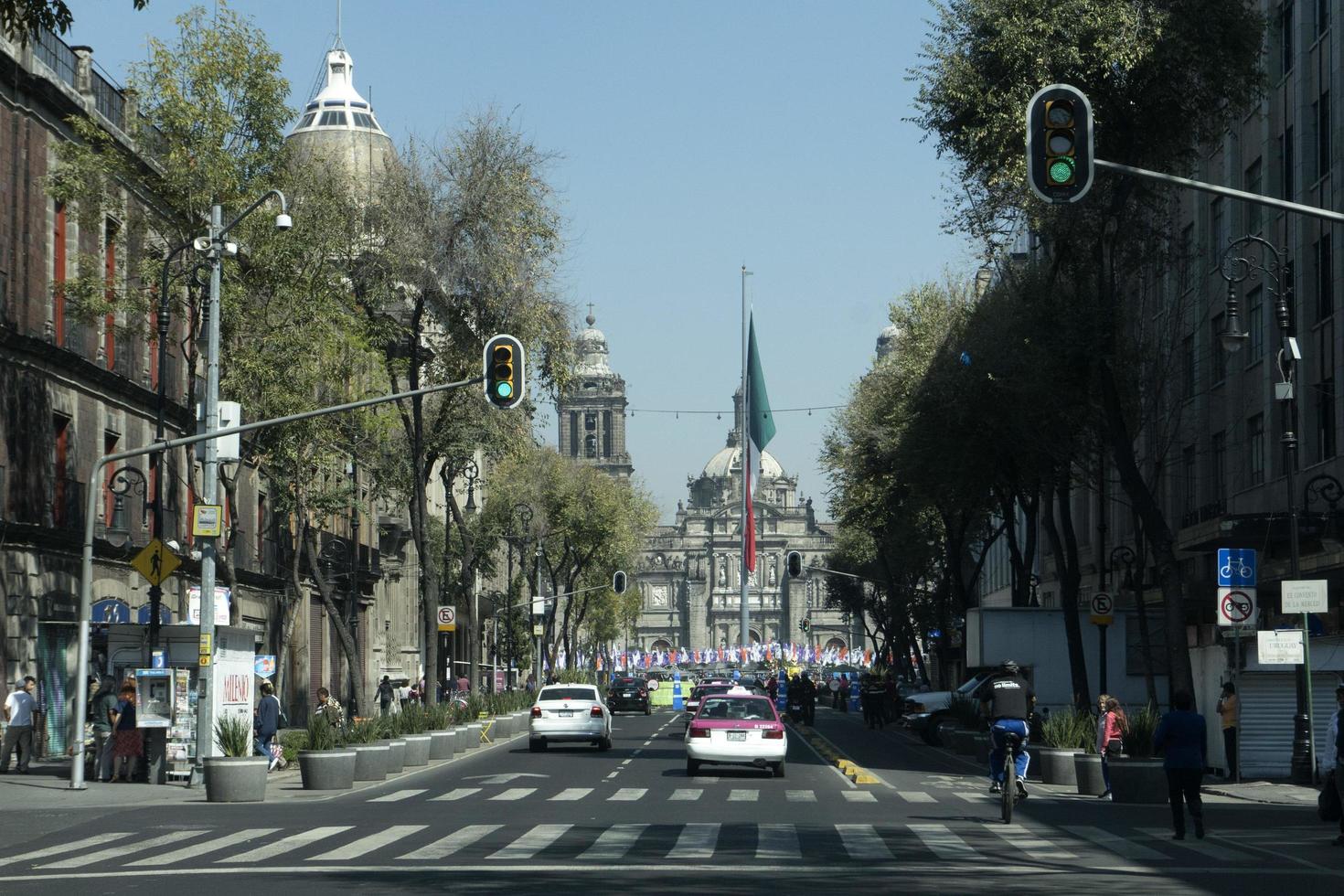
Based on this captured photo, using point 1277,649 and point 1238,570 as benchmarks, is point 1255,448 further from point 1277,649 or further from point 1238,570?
point 1277,649

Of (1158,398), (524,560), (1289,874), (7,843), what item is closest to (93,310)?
(7,843)

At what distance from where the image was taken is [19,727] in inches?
1211

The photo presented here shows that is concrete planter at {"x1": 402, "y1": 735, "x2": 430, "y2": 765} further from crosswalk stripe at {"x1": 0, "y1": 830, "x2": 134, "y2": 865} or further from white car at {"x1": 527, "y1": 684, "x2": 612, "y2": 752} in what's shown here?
crosswalk stripe at {"x1": 0, "y1": 830, "x2": 134, "y2": 865}

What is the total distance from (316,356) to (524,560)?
4856 centimetres

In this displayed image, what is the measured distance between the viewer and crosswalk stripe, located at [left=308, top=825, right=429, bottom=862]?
55.7ft

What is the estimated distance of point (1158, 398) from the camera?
121ft

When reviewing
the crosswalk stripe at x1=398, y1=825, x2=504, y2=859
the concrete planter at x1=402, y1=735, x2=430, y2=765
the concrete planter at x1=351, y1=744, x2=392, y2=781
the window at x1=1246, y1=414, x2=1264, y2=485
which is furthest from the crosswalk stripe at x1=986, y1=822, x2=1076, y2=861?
the window at x1=1246, y1=414, x2=1264, y2=485

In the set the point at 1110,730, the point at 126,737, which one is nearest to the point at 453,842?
the point at 1110,730

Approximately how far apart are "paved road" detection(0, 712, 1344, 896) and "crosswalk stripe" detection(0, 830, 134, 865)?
3cm

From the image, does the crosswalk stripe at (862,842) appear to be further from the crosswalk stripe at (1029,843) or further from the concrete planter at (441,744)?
the concrete planter at (441,744)

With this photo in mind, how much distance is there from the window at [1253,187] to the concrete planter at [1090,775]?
17.9 meters

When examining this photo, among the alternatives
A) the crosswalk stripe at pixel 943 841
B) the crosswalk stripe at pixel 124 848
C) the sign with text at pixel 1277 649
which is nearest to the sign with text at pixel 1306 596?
the sign with text at pixel 1277 649

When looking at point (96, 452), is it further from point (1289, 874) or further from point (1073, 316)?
point (1289, 874)

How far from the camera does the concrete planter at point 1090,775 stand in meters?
26.8
